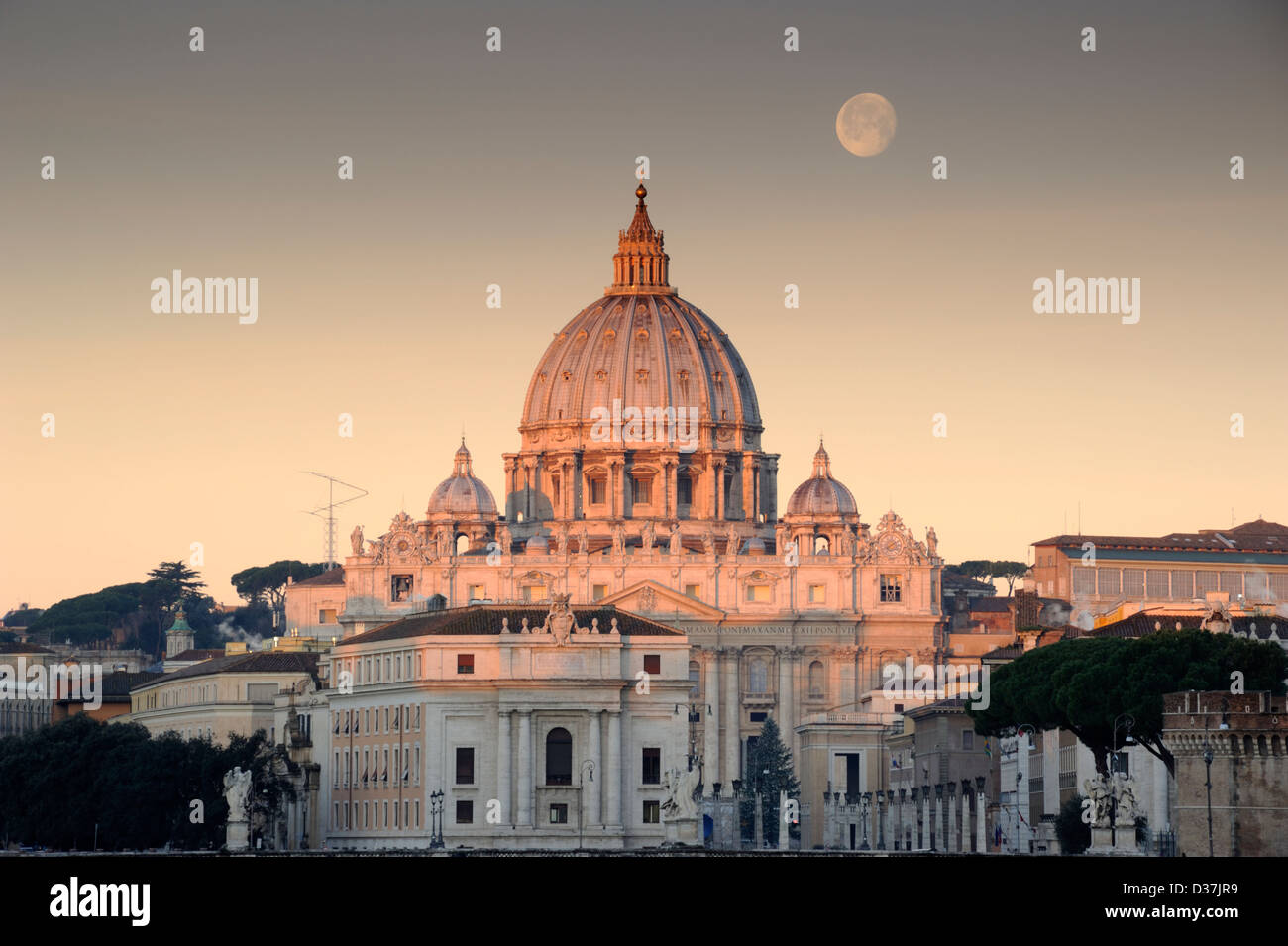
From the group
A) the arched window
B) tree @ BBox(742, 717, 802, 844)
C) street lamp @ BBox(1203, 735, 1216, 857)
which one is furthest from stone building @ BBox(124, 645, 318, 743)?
street lamp @ BBox(1203, 735, 1216, 857)

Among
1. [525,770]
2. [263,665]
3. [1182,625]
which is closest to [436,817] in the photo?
[525,770]

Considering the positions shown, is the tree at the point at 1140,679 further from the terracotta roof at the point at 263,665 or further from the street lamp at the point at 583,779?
the terracotta roof at the point at 263,665

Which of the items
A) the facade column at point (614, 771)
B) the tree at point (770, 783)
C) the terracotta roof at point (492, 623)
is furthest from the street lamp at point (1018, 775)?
the tree at point (770, 783)

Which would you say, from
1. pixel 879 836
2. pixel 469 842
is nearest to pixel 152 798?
Result: pixel 469 842

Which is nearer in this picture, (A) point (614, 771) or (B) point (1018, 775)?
(A) point (614, 771)

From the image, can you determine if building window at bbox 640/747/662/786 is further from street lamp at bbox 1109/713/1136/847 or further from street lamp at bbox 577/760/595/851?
street lamp at bbox 1109/713/1136/847

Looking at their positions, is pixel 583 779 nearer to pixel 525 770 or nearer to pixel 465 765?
pixel 525 770

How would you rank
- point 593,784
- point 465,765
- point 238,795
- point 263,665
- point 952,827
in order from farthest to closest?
point 263,665 < point 465,765 < point 593,784 < point 952,827 < point 238,795
